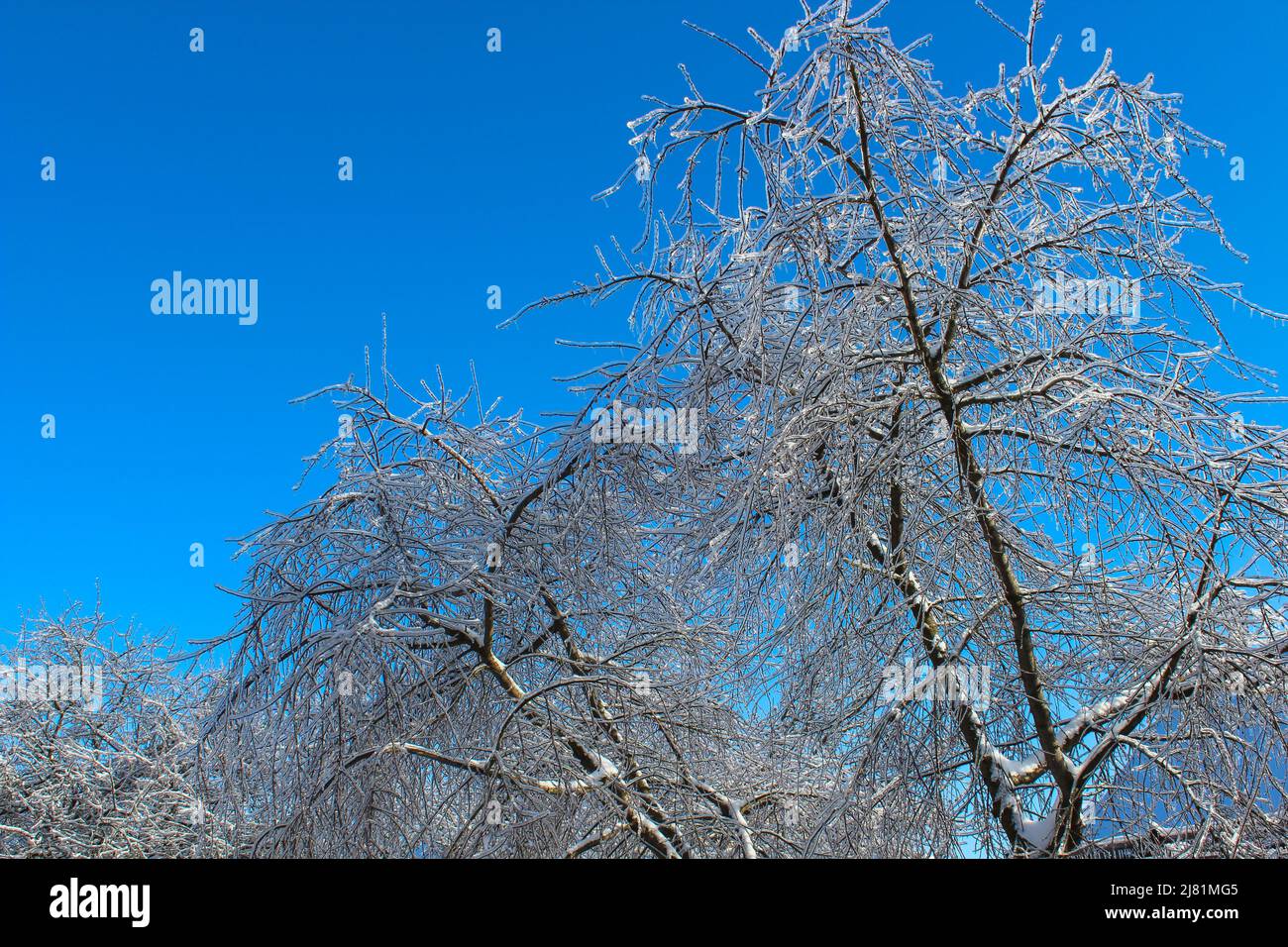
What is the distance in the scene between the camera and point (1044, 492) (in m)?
5.04

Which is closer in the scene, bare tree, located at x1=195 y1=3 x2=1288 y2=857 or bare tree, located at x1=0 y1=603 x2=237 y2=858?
bare tree, located at x1=195 y1=3 x2=1288 y2=857

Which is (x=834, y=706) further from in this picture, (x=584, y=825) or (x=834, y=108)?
(x=834, y=108)

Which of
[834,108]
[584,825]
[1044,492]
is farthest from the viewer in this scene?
[584,825]

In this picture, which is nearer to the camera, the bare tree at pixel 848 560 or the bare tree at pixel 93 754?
the bare tree at pixel 848 560

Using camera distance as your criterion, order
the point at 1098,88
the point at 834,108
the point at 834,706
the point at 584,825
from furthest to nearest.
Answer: the point at 584,825
the point at 834,706
the point at 1098,88
the point at 834,108

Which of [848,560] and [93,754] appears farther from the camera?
[93,754]

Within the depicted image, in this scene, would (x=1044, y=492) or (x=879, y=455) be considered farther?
(x=1044, y=492)

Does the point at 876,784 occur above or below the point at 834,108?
below
